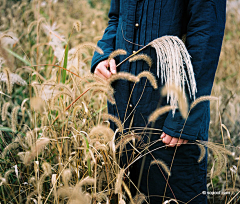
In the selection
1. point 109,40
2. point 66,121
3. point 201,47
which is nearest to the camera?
point 201,47

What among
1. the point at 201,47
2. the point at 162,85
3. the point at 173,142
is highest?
the point at 201,47

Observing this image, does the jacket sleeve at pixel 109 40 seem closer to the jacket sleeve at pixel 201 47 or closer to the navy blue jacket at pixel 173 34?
the navy blue jacket at pixel 173 34

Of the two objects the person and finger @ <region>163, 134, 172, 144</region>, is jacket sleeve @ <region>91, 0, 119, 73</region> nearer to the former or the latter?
the person

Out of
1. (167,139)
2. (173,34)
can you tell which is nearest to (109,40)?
(173,34)

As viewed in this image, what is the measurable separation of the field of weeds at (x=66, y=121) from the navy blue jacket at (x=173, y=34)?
0.12 metres

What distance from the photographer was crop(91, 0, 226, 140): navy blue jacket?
91 cm

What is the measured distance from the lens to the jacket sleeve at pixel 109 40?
4.08 ft

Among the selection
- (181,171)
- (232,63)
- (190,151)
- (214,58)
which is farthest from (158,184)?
(232,63)

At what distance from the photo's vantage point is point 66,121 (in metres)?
1.14

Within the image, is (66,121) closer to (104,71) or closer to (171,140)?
(104,71)

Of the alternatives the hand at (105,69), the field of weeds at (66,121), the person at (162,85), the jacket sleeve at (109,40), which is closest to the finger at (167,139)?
the person at (162,85)

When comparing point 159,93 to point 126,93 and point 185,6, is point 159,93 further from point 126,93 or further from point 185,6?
point 185,6

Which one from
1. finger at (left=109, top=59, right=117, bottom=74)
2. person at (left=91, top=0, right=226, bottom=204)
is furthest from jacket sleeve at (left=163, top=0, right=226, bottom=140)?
finger at (left=109, top=59, right=117, bottom=74)

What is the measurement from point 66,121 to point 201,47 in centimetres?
80
